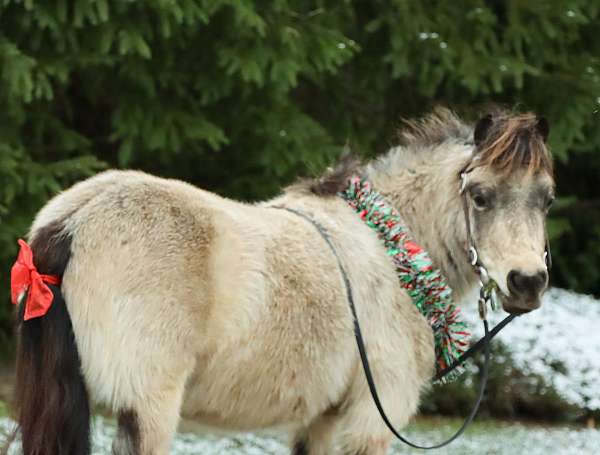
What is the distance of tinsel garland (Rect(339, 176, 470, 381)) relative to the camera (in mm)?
4969

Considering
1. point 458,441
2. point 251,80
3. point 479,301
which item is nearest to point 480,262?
point 479,301

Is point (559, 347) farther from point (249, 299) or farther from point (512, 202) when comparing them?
point (249, 299)

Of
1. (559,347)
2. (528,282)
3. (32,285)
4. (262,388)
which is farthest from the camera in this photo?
(559,347)

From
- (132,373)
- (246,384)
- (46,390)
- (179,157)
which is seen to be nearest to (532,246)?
(246,384)

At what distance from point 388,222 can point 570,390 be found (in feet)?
19.0

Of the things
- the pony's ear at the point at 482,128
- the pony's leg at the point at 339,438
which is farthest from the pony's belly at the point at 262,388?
the pony's ear at the point at 482,128

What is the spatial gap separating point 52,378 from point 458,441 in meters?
5.14

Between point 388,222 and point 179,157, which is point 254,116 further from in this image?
point 388,222

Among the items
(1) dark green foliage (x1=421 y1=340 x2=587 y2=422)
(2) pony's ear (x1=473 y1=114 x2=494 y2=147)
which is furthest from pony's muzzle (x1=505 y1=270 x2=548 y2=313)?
(1) dark green foliage (x1=421 y1=340 x2=587 y2=422)

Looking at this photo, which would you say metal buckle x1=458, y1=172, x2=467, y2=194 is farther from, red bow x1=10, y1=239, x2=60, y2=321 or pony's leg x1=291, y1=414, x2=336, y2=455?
red bow x1=10, y1=239, x2=60, y2=321

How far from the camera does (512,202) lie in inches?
187

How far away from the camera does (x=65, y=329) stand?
401 centimetres

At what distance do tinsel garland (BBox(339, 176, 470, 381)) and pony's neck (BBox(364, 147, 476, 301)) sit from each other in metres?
0.12

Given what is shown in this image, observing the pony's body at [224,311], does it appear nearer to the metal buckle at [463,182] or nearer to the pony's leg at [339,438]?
the pony's leg at [339,438]
